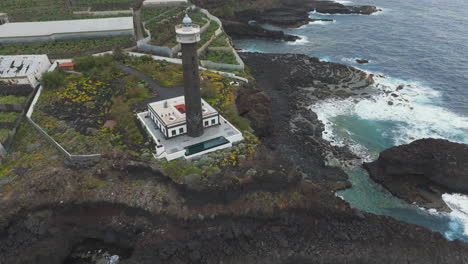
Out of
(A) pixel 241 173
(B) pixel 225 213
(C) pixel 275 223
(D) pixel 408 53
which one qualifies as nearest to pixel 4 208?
(B) pixel 225 213

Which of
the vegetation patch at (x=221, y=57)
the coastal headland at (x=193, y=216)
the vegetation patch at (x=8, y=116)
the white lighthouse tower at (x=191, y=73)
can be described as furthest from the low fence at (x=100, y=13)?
the white lighthouse tower at (x=191, y=73)

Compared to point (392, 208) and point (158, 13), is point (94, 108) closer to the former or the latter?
point (392, 208)

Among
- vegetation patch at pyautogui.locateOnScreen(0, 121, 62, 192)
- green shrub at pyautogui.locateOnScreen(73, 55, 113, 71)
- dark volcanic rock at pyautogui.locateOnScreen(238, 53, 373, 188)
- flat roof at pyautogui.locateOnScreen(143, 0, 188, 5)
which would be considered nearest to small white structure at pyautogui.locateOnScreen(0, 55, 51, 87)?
green shrub at pyautogui.locateOnScreen(73, 55, 113, 71)

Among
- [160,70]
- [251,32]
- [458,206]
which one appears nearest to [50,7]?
[160,70]

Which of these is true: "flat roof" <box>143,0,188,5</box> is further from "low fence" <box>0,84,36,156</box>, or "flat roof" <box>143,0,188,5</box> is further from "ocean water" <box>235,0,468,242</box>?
"low fence" <box>0,84,36,156</box>

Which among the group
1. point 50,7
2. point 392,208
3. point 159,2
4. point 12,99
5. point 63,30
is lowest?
point 392,208

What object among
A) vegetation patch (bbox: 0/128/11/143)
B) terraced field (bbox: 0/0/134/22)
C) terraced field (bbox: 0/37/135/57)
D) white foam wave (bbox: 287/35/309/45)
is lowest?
vegetation patch (bbox: 0/128/11/143)

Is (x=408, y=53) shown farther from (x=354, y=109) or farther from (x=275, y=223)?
(x=275, y=223)
